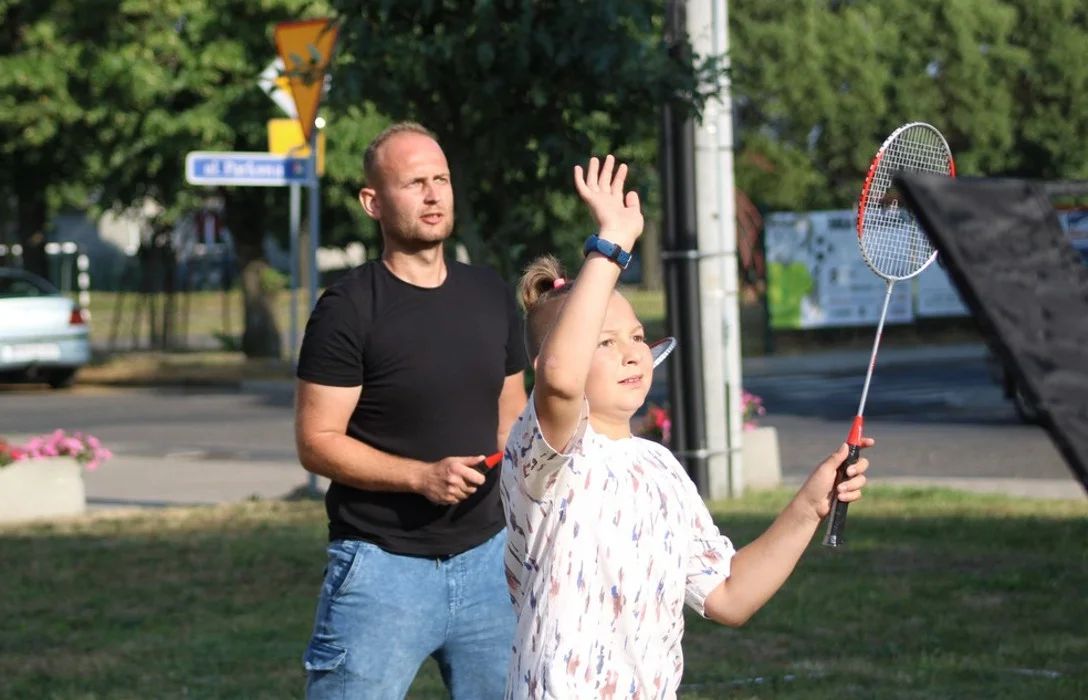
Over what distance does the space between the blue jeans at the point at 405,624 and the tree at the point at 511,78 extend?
Answer: 18.5 ft

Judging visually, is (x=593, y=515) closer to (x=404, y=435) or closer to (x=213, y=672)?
(x=404, y=435)

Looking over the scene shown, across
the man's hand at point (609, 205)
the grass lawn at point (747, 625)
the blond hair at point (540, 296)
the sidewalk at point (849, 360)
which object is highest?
the sidewalk at point (849, 360)

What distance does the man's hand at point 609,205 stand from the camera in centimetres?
282

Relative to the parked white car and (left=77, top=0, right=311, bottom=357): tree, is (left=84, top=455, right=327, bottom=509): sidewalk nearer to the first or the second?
the parked white car

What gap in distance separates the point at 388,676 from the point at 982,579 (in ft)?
16.6

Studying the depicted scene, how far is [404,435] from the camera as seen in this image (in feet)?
13.5

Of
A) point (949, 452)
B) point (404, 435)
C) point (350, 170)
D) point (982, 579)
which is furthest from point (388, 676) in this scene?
point (350, 170)

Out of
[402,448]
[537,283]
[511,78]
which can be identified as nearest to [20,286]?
[511,78]

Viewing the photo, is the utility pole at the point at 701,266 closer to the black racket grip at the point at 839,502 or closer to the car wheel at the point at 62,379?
the black racket grip at the point at 839,502

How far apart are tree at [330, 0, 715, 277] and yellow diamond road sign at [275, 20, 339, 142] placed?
414 mm

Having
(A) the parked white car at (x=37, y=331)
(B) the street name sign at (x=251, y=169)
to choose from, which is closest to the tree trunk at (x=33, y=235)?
(A) the parked white car at (x=37, y=331)

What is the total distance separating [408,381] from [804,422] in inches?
547

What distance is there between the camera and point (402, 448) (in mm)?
4094

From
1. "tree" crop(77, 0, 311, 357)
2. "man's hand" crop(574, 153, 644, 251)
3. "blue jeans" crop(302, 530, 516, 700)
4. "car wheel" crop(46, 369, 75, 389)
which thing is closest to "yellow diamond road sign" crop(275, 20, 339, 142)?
"blue jeans" crop(302, 530, 516, 700)
